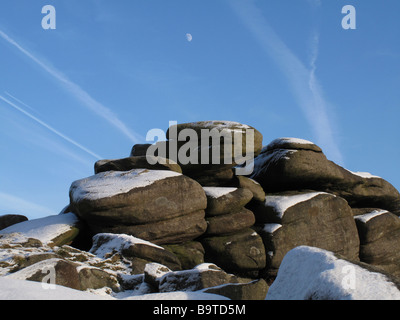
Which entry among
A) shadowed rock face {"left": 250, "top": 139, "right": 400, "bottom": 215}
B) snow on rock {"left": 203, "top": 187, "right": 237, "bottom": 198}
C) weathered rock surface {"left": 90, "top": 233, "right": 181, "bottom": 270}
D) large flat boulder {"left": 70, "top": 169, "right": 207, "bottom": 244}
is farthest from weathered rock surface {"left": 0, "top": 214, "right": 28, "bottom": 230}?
shadowed rock face {"left": 250, "top": 139, "right": 400, "bottom": 215}

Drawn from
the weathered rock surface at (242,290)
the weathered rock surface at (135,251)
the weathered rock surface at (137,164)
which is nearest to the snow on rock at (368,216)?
the weathered rock surface at (137,164)

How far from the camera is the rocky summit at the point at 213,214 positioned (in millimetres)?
16906

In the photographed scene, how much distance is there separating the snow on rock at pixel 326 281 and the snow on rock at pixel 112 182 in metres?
14.3

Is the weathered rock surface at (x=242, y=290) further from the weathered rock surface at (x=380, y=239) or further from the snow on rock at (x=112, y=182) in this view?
the weathered rock surface at (x=380, y=239)

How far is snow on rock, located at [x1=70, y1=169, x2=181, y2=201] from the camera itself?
20.7m

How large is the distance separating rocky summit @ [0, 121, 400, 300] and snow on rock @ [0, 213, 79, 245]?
5 centimetres

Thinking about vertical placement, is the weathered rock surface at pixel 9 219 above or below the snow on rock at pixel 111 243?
above

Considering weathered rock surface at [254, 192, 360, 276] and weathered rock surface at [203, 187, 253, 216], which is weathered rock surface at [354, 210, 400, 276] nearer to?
weathered rock surface at [254, 192, 360, 276]

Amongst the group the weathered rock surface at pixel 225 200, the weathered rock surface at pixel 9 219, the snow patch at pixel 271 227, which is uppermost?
the weathered rock surface at pixel 225 200
